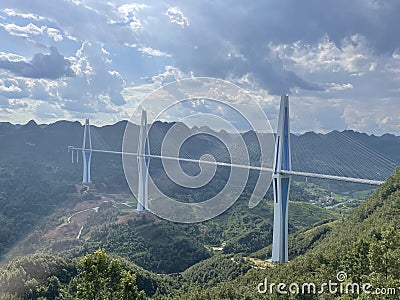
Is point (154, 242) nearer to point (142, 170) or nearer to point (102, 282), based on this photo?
point (142, 170)

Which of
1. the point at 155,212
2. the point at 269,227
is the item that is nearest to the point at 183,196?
the point at 155,212

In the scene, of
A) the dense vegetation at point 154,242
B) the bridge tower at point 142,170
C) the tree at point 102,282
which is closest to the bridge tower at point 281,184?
the dense vegetation at point 154,242

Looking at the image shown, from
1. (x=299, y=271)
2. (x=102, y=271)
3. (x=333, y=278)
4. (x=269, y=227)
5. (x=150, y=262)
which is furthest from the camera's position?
(x=269, y=227)

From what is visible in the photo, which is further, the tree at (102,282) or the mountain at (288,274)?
the mountain at (288,274)

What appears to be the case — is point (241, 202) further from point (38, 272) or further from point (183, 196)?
point (38, 272)

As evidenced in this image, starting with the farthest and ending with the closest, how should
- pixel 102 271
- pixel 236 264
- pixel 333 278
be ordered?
1. pixel 236 264
2. pixel 333 278
3. pixel 102 271

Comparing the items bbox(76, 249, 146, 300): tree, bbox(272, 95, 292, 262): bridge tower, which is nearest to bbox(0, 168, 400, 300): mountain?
bbox(76, 249, 146, 300): tree

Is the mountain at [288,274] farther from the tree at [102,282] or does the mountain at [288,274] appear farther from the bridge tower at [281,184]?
the bridge tower at [281,184]

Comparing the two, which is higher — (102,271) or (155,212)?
(102,271)

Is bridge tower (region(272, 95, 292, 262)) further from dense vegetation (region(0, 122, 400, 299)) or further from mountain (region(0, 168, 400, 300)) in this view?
mountain (region(0, 168, 400, 300))
